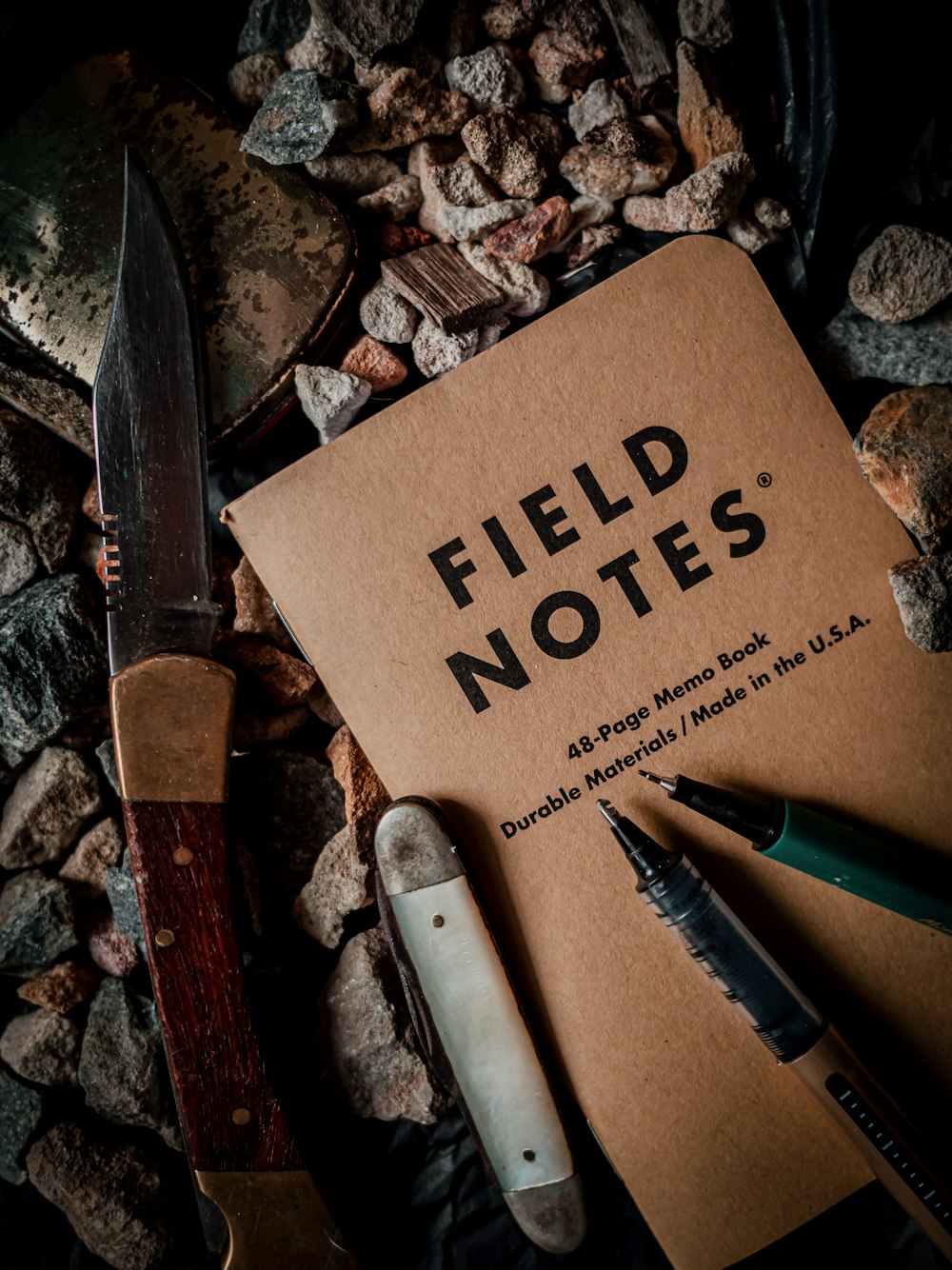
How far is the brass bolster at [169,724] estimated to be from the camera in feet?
2.34

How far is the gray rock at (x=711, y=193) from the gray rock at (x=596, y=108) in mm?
103

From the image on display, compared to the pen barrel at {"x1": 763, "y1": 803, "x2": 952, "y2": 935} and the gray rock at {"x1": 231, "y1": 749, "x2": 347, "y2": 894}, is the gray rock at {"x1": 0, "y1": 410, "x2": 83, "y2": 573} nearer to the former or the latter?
Answer: the gray rock at {"x1": 231, "y1": 749, "x2": 347, "y2": 894}

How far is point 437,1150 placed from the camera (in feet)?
2.56

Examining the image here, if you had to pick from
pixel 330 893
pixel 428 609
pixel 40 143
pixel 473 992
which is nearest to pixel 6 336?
pixel 40 143

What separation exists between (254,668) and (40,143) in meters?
0.56

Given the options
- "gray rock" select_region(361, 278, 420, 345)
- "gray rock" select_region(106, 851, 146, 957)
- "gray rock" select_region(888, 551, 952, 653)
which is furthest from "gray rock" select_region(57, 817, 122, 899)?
"gray rock" select_region(888, 551, 952, 653)

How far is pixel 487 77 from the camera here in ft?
2.52

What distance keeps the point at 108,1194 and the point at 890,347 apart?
1070 mm

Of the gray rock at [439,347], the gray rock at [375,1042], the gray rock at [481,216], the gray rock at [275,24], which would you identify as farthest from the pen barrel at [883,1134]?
the gray rock at [275,24]

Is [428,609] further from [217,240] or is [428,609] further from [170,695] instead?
[217,240]

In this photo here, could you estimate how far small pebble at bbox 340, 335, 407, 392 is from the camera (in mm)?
767

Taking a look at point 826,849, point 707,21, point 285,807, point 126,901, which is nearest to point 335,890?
point 285,807

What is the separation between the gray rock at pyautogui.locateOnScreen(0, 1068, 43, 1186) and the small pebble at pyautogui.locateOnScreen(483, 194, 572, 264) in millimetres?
921

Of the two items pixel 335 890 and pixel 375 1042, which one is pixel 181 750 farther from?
pixel 375 1042
